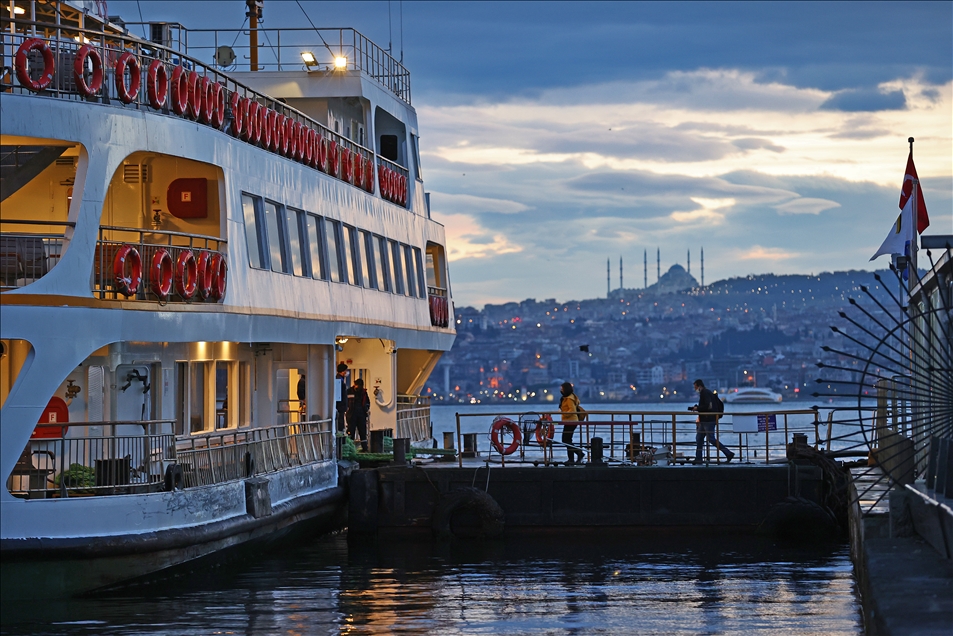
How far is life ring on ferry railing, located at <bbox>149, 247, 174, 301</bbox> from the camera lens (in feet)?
56.4

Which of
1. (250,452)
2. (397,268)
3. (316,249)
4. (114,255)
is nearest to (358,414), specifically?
(316,249)

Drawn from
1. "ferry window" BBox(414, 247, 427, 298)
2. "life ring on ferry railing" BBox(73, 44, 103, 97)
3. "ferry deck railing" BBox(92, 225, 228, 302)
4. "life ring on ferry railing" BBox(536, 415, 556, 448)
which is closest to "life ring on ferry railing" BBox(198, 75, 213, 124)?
"ferry deck railing" BBox(92, 225, 228, 302)

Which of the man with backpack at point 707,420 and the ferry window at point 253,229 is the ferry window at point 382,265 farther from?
the man with backpack at point 707,420

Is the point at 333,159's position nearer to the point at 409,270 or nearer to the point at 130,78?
the point at 409,270

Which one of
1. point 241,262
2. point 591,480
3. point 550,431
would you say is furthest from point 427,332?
point 241,262

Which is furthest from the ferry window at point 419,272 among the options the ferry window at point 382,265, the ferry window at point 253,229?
the ferry window at point 253,229

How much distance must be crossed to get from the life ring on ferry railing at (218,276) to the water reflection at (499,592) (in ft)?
13.0

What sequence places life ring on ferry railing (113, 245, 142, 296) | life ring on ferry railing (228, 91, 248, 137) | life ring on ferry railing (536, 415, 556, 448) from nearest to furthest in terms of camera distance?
1. life ring on ferry railing (113, 245, 142, 296)
2. life ring on ferry railing (228, 91, 248, 137)
3. life ring on ferry railing (536, 415, 556, 448)

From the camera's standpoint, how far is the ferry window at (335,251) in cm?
2486

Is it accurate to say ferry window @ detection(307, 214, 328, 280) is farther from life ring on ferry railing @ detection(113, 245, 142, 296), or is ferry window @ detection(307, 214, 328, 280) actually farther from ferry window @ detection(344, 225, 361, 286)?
life ring on ferry railing @ detection(113, 245, 142, 296)

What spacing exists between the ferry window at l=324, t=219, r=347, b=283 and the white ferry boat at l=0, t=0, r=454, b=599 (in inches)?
2.4

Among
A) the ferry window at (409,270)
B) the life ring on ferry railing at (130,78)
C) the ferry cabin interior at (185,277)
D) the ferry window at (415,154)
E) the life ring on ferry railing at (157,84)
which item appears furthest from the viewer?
the ferry window at (415,154)

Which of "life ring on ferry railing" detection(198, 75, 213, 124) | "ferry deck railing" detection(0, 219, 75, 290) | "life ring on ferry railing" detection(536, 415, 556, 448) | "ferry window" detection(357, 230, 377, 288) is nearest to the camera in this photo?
"ferry deck railing" detection(0, 219, 75, 290)

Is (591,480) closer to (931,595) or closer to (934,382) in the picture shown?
(934,382)
